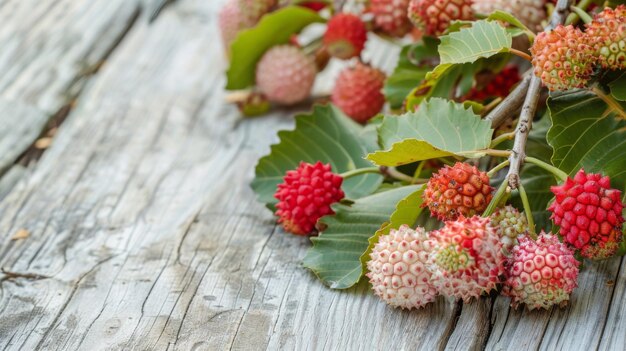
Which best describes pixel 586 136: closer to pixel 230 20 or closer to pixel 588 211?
pixel 588 211

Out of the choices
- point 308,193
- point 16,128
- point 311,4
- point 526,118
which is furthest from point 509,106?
point 16,128

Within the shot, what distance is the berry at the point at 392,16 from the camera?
67.6 inches

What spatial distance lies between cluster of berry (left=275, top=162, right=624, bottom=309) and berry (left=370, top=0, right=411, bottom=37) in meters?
0.59

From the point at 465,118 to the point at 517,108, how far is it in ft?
0.42

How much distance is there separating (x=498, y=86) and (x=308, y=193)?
0.44 meters

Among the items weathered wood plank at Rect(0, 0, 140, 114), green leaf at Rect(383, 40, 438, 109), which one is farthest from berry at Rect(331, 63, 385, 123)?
weathered wood plank at Rect(0, 0, 140, 114)

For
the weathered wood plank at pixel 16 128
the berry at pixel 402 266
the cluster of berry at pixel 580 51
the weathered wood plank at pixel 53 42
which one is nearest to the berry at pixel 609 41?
the cluster of berry at pixel 580 51

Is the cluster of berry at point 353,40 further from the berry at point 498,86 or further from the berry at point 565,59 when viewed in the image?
the berry at point 565,59

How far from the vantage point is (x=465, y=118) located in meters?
1.29

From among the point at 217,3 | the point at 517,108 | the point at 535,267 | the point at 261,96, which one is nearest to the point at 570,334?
the point at 535,267

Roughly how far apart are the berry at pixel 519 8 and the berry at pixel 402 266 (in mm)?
472

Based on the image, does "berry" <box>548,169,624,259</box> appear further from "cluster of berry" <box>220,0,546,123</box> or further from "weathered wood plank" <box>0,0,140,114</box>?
"weathered wood plank" <box>0,0,140,114</box>

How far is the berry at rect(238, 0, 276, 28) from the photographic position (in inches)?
77.4

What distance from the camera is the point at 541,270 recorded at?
1146 millimetres
